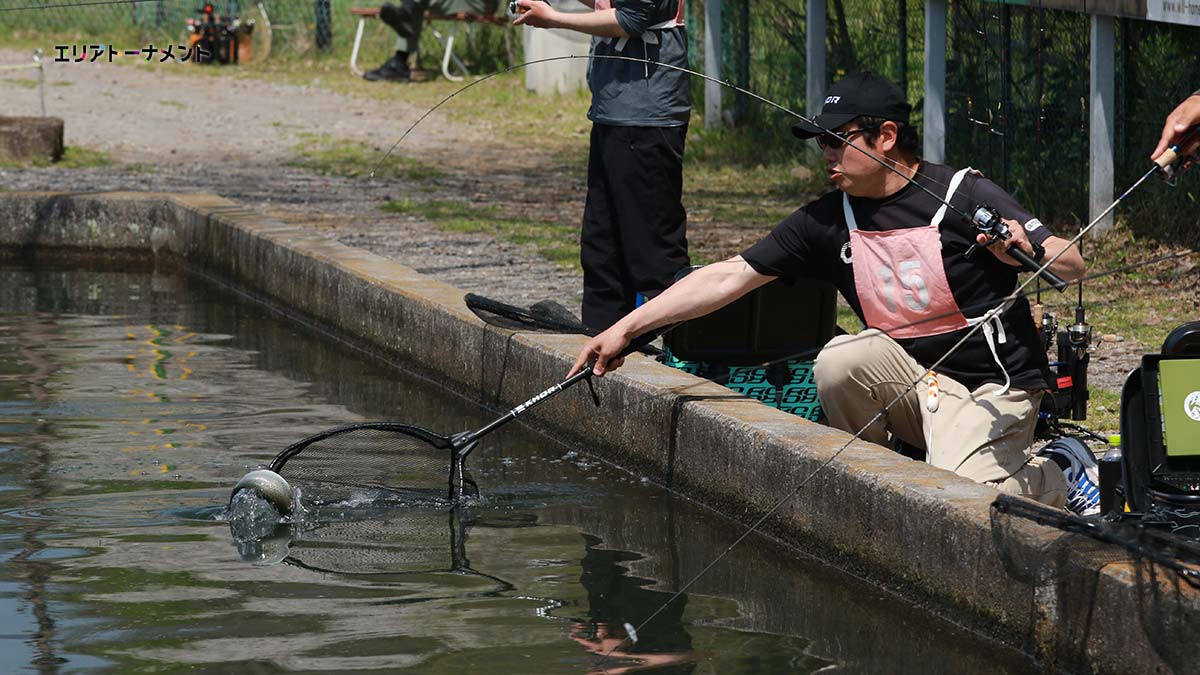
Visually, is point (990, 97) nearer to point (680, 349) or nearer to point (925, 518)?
point (680, 349)

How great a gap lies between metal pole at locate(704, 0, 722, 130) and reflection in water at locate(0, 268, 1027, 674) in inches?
326

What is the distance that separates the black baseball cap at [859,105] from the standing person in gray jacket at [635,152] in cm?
168

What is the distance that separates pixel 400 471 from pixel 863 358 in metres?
1.66

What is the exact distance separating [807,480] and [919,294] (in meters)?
0.61

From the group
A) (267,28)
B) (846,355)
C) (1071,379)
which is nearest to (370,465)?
(846,355)

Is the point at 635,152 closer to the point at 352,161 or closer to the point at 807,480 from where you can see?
the point at 807,480

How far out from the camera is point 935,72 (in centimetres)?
1223

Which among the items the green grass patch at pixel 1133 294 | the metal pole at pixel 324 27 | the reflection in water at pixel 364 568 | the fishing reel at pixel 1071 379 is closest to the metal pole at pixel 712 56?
the green grass patch at pixel 1133 294

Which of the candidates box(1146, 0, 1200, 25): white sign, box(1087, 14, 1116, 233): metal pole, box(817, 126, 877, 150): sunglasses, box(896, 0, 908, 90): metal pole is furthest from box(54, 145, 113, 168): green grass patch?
box(817, 126, 877, 150): sunglasses

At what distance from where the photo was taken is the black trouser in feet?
24.5

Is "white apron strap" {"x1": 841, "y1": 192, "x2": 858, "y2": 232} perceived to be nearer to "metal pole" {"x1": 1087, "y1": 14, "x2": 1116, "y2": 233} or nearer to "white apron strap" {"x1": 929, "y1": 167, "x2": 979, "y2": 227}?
"white apron strap" {"x1": 929, "y1": 167, "x2": 979, "y2": 227}

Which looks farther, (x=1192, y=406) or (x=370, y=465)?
(x=370, y=465)

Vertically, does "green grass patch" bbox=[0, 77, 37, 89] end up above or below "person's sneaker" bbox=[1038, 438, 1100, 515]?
above

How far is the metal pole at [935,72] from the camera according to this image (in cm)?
1213
